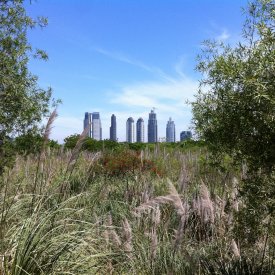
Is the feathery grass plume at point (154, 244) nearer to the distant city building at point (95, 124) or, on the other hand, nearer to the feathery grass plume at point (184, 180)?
the distant city building at point (95, 124)

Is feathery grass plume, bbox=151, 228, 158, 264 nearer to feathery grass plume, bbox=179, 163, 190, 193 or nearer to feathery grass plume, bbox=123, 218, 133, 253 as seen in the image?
feathery grass plume, bbox=123, 218, 133, 253

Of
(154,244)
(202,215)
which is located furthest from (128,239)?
(202,215)

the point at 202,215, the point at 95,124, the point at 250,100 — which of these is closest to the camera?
the point at 250,100

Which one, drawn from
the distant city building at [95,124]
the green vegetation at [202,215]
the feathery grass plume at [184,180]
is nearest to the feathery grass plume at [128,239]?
the green vegetation at [202,215]

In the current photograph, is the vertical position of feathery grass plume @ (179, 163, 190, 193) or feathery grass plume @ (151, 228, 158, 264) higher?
feathery grass plume @ (179, 163, 190, 193)

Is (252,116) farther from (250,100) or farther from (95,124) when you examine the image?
(95,124)

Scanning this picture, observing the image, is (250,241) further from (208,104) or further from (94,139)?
(94,139)

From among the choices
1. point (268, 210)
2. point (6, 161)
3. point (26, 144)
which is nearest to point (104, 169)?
point (26, 144)

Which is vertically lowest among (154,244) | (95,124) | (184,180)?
(154,244)

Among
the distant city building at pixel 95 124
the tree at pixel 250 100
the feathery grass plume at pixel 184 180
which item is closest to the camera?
the tree at pixel 250 100

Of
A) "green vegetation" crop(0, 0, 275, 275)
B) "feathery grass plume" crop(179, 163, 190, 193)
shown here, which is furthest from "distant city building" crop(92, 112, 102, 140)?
"feathery grass plume" crop(179, 163, 190, 193)

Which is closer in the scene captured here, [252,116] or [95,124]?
[252,116]

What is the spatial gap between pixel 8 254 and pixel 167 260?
1970 mm

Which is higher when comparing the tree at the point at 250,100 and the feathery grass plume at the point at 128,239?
the tree at the point at 250,100
